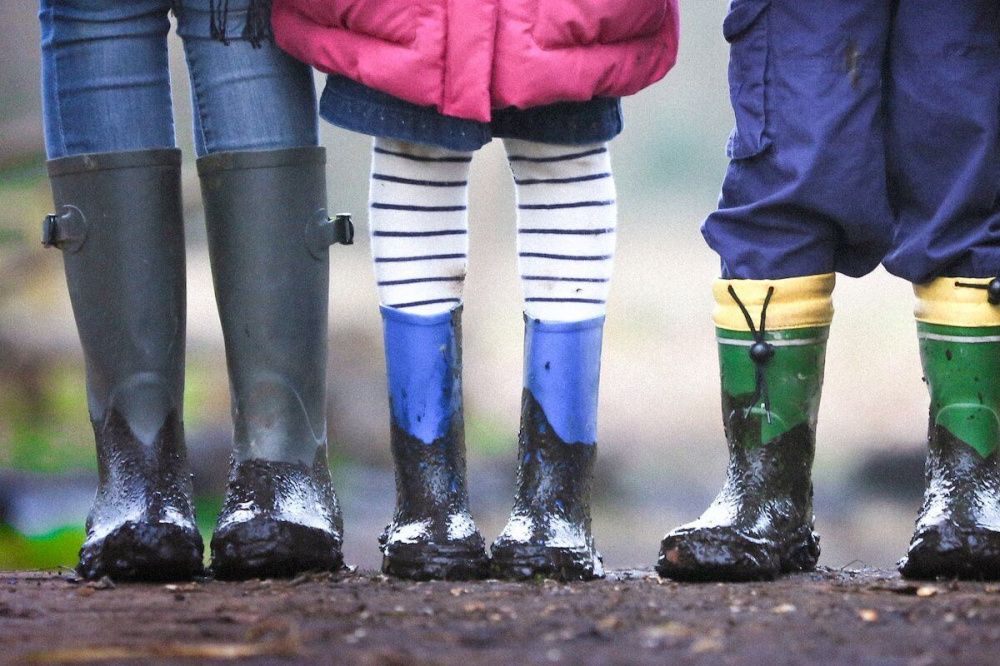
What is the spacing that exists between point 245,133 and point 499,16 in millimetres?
317

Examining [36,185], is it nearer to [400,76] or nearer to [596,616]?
[400,76]

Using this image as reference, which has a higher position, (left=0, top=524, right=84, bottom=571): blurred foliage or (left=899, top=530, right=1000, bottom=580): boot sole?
(left=0, top=524, right=84, bottom=571): blurred foliage

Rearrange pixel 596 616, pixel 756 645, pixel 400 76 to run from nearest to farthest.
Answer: pixel 756 645 → pixel 596 616 → pixel 400 76

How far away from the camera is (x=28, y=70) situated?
380 cm

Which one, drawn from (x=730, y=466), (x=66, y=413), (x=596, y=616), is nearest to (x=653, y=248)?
(x=66, y=413)

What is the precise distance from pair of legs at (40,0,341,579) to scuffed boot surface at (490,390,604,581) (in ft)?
0.66

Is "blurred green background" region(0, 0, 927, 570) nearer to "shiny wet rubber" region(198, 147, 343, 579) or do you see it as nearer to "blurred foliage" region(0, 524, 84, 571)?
"blurred foliage" region(0, 524, 84, 571)

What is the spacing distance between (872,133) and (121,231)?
0.82m

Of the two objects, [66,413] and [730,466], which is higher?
[66,413]

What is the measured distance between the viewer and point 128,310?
150 cm

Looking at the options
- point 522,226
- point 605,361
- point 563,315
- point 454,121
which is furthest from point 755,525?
point 605,361

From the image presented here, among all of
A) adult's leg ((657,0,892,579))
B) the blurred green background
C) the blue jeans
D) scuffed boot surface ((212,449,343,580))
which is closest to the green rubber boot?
adult's leg ((657,0,892,579))

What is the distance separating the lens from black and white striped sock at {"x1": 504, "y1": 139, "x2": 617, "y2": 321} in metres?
1.50

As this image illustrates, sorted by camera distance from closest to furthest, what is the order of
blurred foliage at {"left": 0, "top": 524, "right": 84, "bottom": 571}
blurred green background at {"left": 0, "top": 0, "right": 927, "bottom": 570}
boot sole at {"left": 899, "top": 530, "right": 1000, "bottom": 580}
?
boot sole at {"left": 899, "top": 530, "right": 1000, "bottom": 580}
blurred foliage at {"left": 0, "top": 524, "right": 84, "bottom": 571}
blurred green background at {"left": 0, "top": 0, "right": 927, "bottom": 570}
